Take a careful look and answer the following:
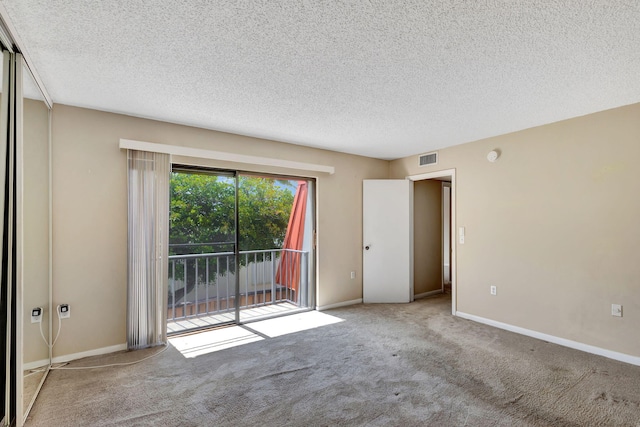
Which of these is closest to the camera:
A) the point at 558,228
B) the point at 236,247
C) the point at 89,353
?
the point at 89,353

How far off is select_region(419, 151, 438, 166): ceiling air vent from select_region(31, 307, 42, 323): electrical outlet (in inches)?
188

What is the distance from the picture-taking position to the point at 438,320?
13.5 ft

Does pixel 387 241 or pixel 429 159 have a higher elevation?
pixel 429 159

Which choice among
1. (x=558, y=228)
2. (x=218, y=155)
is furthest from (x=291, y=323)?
(x=558, y=228)

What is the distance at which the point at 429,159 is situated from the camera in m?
4.81

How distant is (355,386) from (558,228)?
8.93 feet

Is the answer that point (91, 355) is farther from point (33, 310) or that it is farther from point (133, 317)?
point (33, 310)

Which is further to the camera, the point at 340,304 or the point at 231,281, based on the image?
the point at 340,304

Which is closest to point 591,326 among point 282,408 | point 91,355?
point 282,408

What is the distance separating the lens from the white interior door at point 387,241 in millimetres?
5020

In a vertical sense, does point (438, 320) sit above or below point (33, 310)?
below

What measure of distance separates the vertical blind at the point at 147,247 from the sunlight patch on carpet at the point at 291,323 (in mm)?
1095

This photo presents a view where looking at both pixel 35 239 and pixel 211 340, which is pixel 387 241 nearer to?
pixel 211 340

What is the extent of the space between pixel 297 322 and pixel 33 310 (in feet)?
8.57
